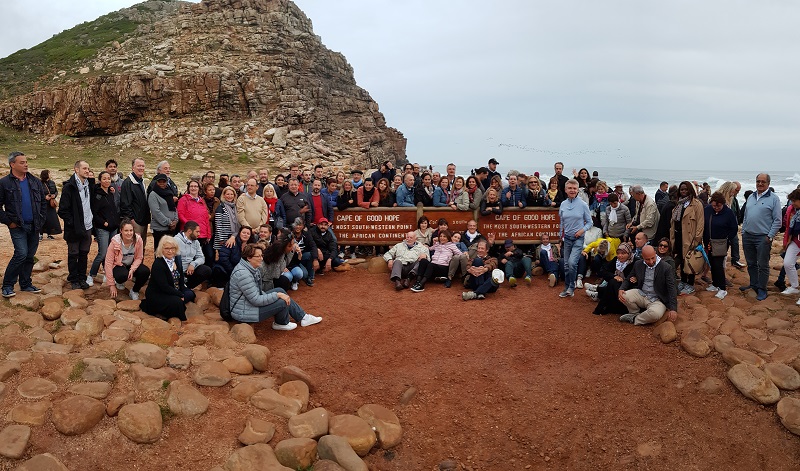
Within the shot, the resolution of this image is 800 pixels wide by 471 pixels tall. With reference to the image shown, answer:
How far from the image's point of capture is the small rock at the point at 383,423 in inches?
209

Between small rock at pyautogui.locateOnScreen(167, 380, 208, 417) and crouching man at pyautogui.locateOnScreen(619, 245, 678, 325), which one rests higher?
crouching man at pyautogui.locateOnScreen(619, 245, 678, 325)

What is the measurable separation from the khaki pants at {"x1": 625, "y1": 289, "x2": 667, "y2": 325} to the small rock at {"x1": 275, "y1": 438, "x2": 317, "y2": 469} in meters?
5.42

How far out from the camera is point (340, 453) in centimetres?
491

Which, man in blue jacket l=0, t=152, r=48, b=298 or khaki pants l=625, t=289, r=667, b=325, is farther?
khaki pants l=625, t=289, r=667, b=325

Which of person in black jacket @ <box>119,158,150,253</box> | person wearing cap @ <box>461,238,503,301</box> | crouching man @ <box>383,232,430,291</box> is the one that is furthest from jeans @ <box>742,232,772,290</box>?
person in black jacket @ <box>119,158,150,253</box>

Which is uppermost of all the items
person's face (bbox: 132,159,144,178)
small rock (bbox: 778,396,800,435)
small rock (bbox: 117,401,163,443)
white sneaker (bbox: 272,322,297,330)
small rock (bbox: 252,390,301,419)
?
person's face (bbox: 132,159,144,178)

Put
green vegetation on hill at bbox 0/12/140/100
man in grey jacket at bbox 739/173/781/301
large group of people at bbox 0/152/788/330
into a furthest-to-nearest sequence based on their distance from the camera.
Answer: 1. green vegetation on hill at bbox 0/12/140/100
2. man in grey jacket at bbox 739/173/781/301
3. large group of people at bbox 0/152/788/330

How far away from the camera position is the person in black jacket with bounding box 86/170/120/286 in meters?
8.16

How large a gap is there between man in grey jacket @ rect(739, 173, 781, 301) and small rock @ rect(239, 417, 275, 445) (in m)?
8.16

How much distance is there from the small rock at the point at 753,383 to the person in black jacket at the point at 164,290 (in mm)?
7788

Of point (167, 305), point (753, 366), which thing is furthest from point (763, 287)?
point (167, 305)

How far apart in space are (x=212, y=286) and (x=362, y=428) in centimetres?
514

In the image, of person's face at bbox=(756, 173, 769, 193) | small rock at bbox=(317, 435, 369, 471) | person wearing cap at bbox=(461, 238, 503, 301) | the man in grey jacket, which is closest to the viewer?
small rock at bbox=(317, 435, 369, 471)

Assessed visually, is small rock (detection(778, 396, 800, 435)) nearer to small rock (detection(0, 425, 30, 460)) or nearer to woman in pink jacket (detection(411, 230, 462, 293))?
woman in pink jacket (detection(411, 230, 462, 293))
